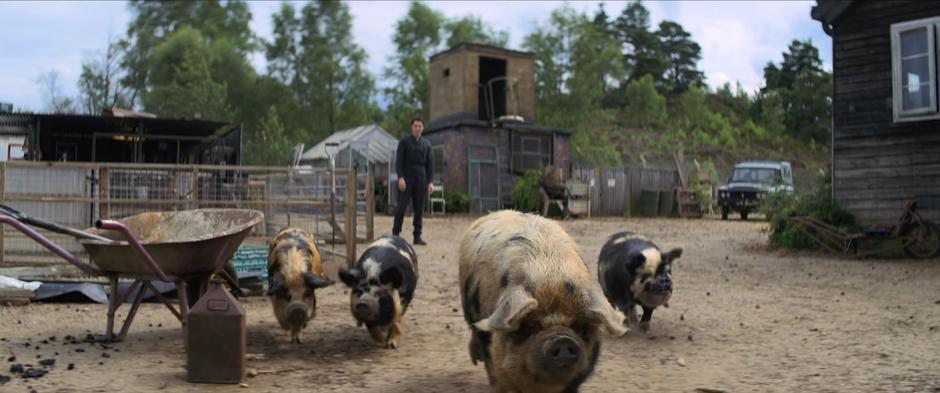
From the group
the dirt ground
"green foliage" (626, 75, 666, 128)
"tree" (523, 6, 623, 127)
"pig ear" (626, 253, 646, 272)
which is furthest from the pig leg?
"green foliage" (626, 75, 666, 128)

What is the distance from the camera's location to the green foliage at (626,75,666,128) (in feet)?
183

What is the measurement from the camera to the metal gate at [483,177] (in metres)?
24.8

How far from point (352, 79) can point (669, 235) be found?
113 feet

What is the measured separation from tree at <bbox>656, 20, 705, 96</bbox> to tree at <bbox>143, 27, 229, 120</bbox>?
135 feet

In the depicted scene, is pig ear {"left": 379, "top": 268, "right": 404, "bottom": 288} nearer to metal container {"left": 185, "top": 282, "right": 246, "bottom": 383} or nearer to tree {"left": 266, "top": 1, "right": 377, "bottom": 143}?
metal container {"left": 185, "top": 282, "right": 246, "bottom": 383}

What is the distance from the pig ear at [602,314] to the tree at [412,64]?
43.9 m

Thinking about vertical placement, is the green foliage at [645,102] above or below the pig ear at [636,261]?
above

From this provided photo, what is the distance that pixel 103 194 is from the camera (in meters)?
8.70

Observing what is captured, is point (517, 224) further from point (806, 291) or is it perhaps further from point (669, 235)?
point (669, 235)

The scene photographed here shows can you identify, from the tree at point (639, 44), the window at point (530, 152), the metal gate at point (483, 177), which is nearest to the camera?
the metal gate at point (483, 177)

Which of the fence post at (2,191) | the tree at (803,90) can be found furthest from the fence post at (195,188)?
the tree at (803,90)

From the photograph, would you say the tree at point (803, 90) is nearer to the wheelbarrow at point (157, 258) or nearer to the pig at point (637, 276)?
the pig at point (637, 276)

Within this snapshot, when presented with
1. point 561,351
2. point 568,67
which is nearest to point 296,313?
point 561,351

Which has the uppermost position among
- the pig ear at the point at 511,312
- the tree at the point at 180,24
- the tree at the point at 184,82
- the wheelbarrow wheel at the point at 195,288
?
the tree at the point at 180,24
